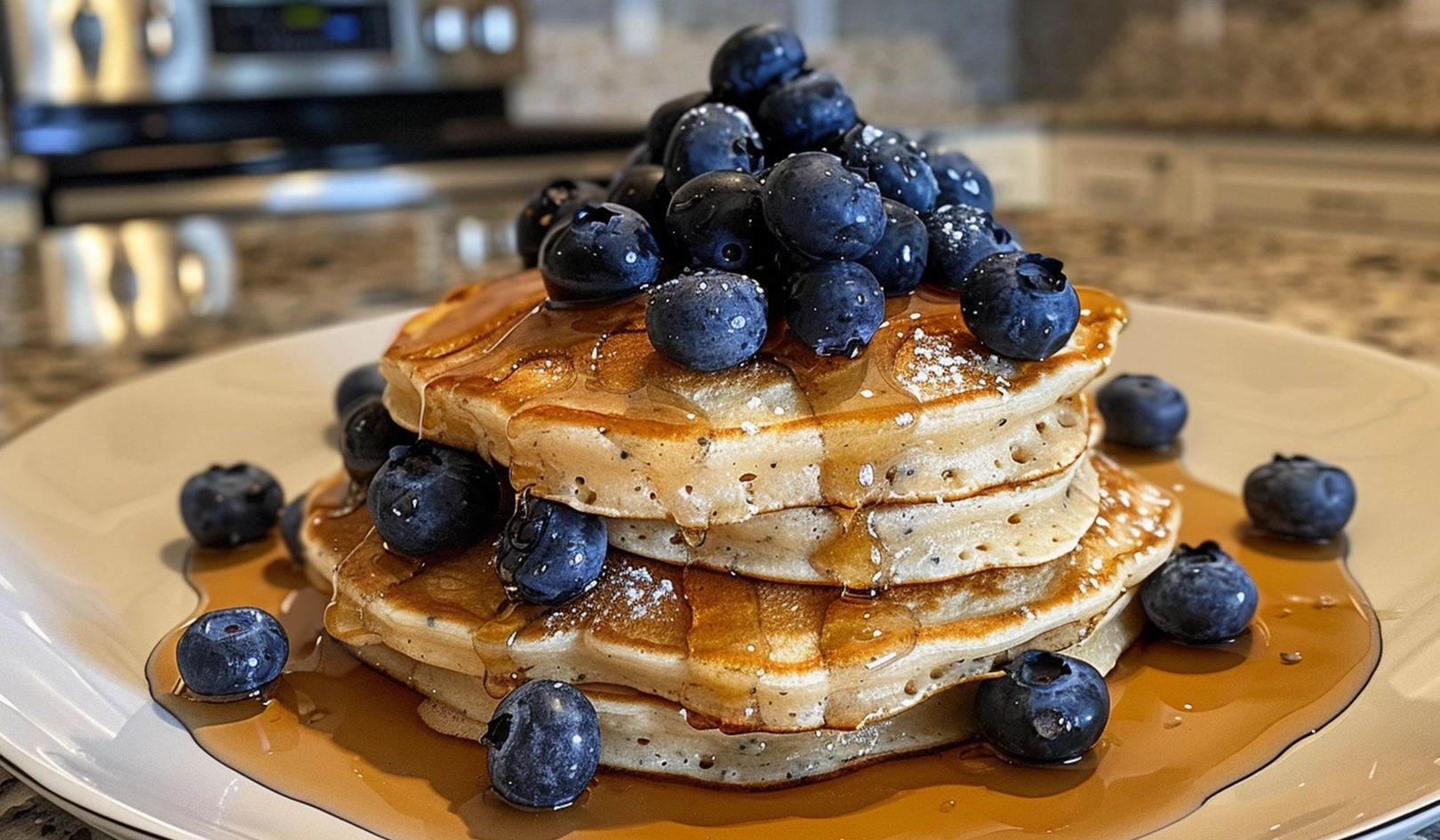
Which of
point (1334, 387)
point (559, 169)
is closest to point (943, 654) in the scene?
point (1334, 387)

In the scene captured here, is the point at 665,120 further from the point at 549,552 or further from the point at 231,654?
the point at 231,654

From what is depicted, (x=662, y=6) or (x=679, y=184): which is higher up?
(x=662, y=6)

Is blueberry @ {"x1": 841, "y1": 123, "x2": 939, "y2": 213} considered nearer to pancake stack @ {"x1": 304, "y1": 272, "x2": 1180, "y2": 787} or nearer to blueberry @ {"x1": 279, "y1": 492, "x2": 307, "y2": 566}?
pancake stack @ {"x1": 304, "y1": 272, "x2": 1180, "y2": 787}

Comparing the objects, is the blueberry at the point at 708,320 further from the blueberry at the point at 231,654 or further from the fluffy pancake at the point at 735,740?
the blueberry at the point at 231,654

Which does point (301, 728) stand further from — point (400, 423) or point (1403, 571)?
point (1403, 571)

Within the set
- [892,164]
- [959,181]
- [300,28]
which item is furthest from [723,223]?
[300,28]

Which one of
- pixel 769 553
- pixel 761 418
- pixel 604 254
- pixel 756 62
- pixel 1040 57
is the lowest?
pixel 769 553

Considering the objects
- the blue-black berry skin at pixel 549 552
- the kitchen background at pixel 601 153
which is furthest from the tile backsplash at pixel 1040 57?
the blue-black berry skin at pixel 549 552
